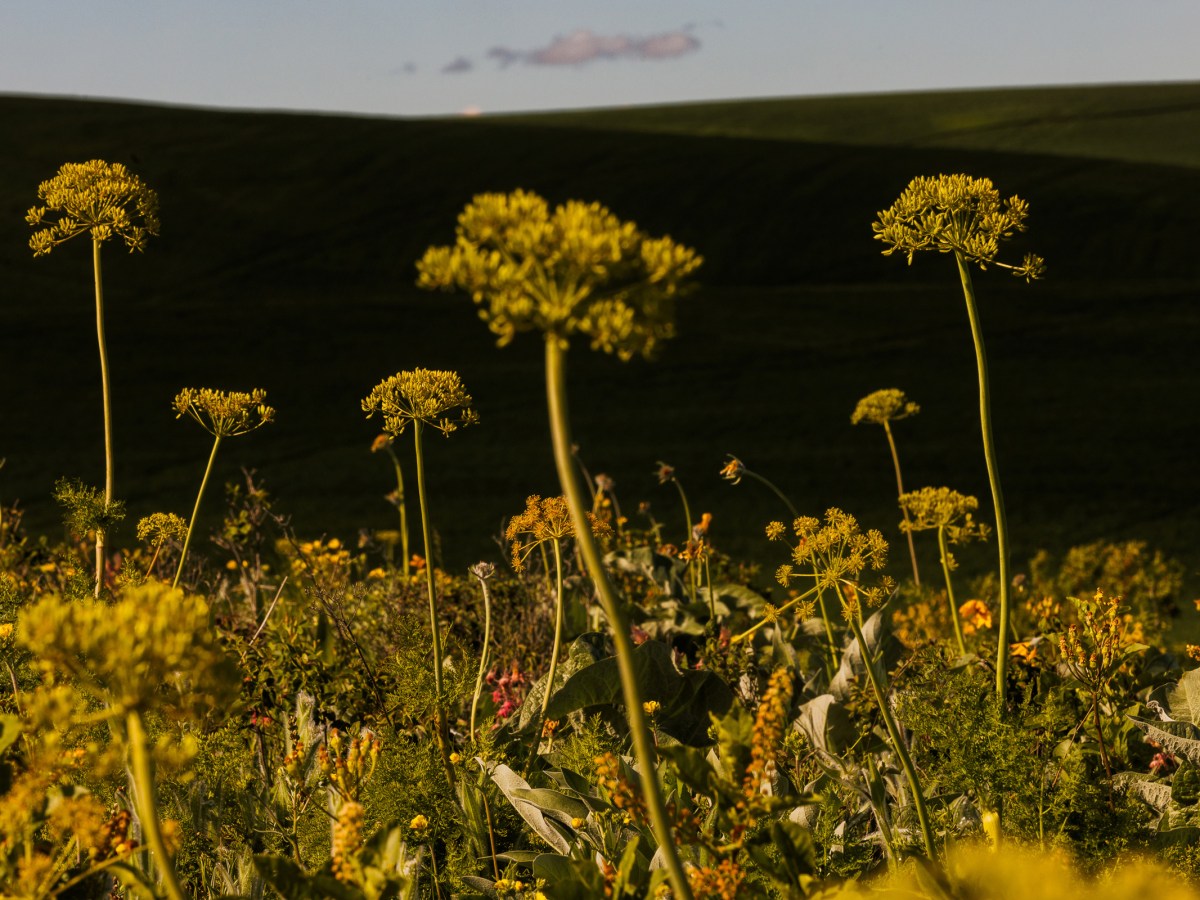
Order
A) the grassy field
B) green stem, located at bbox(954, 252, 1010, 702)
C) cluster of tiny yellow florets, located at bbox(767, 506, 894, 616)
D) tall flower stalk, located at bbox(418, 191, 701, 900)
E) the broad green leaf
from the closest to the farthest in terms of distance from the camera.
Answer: tall flower stalk, located at bbox(418, 191, 701, 900) → cluster of tiny yellow florets, located at bbox(767, 506, 894, 616) → green stem, located at bbox(954, 252, 1010, 702) → the broad green leaf → the grassy field

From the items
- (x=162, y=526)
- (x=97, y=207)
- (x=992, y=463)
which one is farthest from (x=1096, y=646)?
(x=97, y=207)

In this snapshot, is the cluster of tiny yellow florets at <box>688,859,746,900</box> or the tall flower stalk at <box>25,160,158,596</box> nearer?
the cluster of tiny yellow florets at <box>688,859,746,900</box>

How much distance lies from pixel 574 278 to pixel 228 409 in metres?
1.87

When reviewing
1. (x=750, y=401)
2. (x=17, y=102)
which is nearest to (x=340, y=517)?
(x=750, y=401)

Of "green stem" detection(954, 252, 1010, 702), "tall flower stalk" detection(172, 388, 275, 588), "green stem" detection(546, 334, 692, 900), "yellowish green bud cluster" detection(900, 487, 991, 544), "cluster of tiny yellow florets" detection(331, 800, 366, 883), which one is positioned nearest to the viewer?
"green stem" detection(546, 334, 692, 900)

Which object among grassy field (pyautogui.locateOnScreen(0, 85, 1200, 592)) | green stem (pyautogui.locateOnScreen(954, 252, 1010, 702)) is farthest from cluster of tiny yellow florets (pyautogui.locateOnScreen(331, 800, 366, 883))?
grassy field (pyautogui.locateOnScreen(0, 85, 1200, 592))

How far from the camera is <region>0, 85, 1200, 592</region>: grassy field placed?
14383mm

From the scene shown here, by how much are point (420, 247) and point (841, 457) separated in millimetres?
25671

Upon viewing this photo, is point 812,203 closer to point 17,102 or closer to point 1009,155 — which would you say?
point 1009,155

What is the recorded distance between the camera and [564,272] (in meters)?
1.20

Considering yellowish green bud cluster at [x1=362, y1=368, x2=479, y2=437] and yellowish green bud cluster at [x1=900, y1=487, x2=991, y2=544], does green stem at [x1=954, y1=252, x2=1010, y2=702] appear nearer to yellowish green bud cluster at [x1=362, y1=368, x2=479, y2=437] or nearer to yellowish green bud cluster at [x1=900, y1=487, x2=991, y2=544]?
yellowish green bud cluster at [x1=900, y1=487, x2=991, y2=544]

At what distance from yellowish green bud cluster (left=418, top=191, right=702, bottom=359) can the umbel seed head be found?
1.58 metres

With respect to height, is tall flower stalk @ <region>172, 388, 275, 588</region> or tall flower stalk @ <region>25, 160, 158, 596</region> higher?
tall flower stalk @ <region>25, 160, 158, 596</region>

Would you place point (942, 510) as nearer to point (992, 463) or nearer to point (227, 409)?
point (992, 463)
